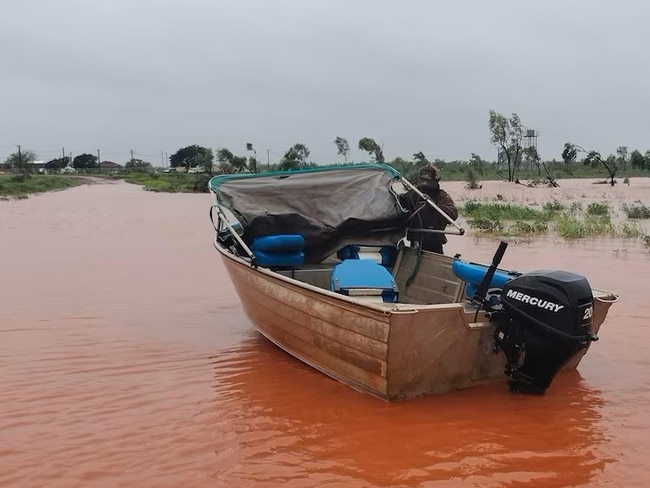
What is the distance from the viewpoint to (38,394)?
560 cm

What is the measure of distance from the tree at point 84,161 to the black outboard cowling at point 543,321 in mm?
105378

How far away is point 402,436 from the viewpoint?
464 cm

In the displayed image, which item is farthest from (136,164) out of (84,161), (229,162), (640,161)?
(640,161)

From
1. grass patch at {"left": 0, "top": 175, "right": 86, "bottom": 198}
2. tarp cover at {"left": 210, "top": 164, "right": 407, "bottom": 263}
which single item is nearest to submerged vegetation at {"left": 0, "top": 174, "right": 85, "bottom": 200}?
grass patch at {"left": 0, "top": 175, "right": 86, "bottom": 198}

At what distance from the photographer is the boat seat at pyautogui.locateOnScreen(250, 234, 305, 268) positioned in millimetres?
6930

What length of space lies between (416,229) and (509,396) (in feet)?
9.09

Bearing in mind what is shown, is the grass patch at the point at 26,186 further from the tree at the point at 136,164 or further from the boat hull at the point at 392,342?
the tree at the point at 136,164

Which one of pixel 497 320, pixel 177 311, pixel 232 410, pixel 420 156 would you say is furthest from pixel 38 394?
pixel 420 156

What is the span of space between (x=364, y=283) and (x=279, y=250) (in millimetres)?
1208

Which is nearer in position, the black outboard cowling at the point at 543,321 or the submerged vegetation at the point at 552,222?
the black outboard cowling at the point at 543,321

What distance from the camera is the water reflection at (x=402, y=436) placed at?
4129 millimetres

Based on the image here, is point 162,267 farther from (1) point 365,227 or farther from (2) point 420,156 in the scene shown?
(2) point 420,156

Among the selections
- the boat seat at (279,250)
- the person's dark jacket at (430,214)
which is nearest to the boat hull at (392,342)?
the boat seat at (279,250)

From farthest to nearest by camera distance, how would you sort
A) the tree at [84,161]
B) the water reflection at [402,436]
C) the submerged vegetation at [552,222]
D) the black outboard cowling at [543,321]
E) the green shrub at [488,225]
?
the tree at [84,161]
the green shrub at [488,225]
the submerged vegetation at [552,222]
the black outboard cowling at [543,321]
the water reflection at [402,436]
